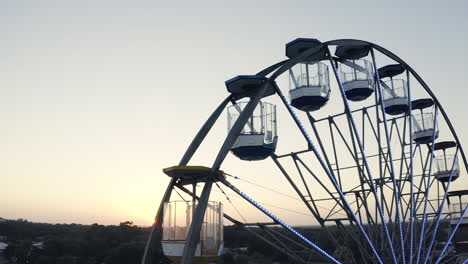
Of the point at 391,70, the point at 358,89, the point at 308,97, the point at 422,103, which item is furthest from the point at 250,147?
the point at 422,103

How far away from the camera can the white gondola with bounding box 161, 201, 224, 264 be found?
56.0 feet

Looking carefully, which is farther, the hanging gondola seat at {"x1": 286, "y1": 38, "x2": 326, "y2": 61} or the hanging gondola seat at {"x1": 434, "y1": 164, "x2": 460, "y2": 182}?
the hanging gondola seat at {"x1": 434, "y1": 164, "x2": 460, "y2": 182}

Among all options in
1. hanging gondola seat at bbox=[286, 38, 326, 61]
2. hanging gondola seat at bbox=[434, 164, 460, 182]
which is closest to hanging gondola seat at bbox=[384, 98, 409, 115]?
hanging gondola seat at bbox=[434, 164, 460, 182]

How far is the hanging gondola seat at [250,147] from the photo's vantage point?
1956 cm

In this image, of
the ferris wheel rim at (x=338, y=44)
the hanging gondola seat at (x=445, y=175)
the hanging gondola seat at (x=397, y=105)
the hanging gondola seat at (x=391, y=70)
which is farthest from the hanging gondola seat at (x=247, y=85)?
the hanging gondola seat at (x=445, y=175)

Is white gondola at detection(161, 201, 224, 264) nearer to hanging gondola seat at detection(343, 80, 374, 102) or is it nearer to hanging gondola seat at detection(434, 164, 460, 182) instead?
hanging gondola seat at detection(343, 80, 374, 102)

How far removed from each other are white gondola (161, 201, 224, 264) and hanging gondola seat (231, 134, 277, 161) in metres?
2.63

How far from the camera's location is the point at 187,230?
57.2 feet

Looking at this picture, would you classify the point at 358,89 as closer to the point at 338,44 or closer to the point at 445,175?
the point at 338,44

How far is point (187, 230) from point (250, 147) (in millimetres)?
4222

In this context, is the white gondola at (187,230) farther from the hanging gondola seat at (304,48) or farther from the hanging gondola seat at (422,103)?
the hanging gondola seat at (422,103)

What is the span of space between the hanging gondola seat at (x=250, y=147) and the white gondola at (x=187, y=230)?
263 cm

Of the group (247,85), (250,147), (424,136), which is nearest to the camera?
(250,147)

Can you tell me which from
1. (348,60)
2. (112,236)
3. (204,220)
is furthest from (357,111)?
(112,236)
